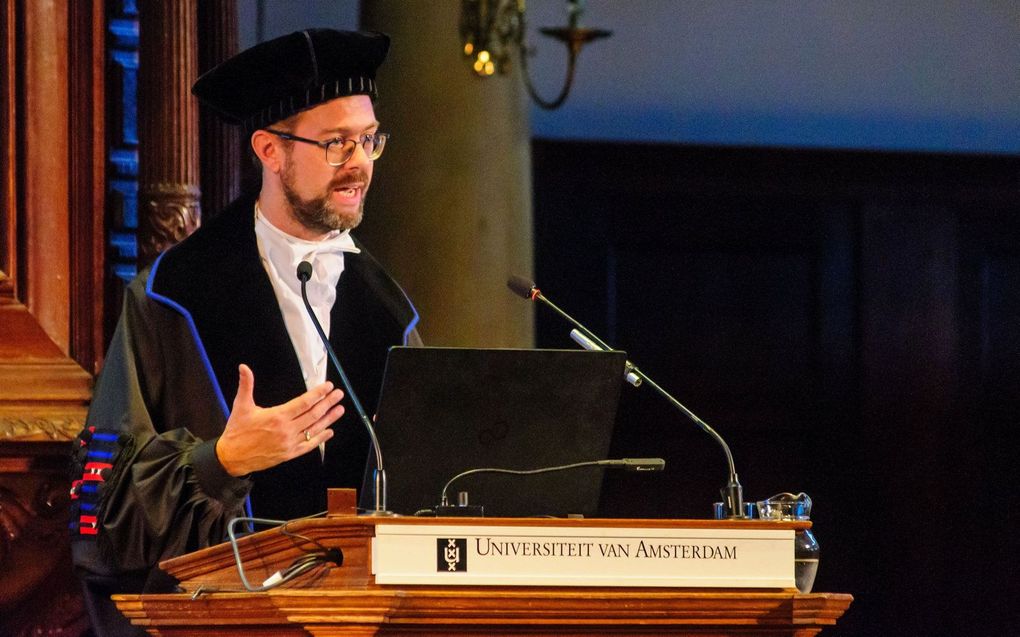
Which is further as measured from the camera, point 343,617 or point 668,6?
point 668,6

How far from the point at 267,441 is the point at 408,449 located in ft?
0.75

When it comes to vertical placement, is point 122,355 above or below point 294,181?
below

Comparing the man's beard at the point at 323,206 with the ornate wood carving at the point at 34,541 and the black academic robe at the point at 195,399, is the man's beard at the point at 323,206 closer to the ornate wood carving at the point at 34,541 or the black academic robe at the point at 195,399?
the black academic robe at the point at 195,399

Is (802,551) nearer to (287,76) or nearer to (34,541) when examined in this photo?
(287,76)

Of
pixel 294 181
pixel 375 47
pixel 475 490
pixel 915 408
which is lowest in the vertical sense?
pixel 915 408

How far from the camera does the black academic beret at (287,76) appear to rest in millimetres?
3242

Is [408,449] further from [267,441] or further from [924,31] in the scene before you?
[924,31]

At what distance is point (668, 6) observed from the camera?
6.00 metres

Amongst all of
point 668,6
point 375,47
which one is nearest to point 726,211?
point 668,6

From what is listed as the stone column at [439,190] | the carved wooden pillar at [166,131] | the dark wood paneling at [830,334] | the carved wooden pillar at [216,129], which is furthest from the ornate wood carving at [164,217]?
the dark wood paneling at [830,334]

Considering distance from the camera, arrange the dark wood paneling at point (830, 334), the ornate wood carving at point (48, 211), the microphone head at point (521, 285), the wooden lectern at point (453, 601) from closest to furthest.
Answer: the wooden lectern at point (453, 601) → the microphone head at point (521, 285) → the ornate wood carving at point (48, 211) → the dark wood paneling at point (830, 334)

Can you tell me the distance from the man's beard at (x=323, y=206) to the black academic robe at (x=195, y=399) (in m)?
0.12

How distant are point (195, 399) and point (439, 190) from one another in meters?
2.21

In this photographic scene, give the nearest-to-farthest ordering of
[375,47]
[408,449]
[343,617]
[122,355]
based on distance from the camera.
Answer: [343,617] < [408,449] < [122,355] < [375,47]
